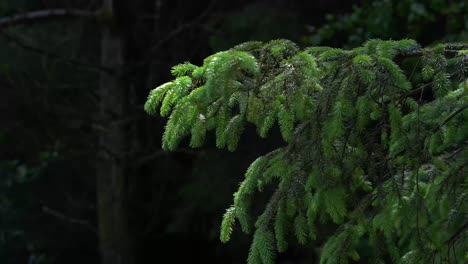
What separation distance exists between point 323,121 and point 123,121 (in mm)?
4650

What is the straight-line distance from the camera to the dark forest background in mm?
6406

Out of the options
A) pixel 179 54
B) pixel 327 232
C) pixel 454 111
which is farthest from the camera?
pixel 179 54

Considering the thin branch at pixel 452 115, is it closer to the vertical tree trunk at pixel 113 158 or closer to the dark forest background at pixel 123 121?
the dark forest background at pixel 123 121

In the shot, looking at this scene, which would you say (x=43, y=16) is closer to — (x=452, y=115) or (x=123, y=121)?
(x=123, y=121)

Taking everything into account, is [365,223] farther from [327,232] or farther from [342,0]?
[342,0]

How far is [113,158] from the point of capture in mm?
6961

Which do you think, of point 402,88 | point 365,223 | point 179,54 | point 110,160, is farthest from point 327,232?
point 402,88

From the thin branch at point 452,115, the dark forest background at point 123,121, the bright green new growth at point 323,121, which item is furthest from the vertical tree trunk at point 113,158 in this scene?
the thin branch at point 452,115

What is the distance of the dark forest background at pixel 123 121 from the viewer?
252 inches

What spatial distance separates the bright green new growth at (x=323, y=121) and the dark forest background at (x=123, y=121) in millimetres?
3470

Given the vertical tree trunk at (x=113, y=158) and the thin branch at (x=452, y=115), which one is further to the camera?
the vertical tree trunk at (x=113, y=158)

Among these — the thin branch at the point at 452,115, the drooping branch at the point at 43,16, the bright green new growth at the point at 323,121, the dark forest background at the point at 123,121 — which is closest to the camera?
the bright green new growth at the point at 323,121

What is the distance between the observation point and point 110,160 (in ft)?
23.0

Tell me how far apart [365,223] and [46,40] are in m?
6.05
